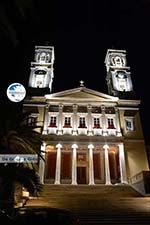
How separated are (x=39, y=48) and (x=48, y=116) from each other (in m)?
14.2

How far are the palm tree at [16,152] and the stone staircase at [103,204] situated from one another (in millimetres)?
4452

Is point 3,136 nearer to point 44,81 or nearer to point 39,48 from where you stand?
point 44,81

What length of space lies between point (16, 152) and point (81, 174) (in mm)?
19749

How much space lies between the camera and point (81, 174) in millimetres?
28422

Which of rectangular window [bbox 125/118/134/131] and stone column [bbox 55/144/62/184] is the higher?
rectangular window [bbox 125/118/134/131]

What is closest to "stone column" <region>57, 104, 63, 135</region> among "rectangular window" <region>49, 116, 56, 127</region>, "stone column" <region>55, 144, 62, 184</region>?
"rectangular window" <region>49, 116, 56, 127</region>

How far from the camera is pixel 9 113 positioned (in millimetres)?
9602

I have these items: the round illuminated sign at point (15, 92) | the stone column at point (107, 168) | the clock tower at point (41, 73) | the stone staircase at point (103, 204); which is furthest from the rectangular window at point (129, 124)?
the round illuminated sign at point (15, 92)

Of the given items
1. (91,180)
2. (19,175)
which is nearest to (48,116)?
(91,180)

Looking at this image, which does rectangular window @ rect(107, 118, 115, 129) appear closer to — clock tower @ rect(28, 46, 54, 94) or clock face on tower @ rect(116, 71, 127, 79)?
clock face on tower @ rect(116, 71, 127, 79)

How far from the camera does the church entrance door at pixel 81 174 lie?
1107 inches

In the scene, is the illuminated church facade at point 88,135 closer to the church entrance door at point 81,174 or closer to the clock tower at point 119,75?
the church entrance door at point 81,174

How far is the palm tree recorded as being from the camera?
28.3 feet

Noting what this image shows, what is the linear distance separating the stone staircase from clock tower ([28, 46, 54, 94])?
14416 mm
